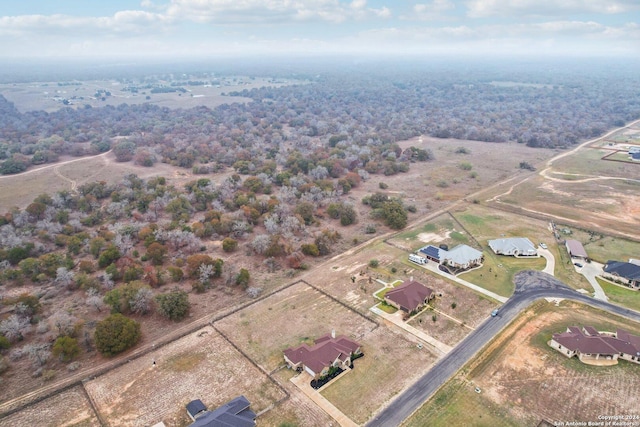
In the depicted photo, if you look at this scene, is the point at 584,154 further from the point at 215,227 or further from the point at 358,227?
the point at 215,227

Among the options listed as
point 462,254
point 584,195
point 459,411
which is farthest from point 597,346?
point 584,195

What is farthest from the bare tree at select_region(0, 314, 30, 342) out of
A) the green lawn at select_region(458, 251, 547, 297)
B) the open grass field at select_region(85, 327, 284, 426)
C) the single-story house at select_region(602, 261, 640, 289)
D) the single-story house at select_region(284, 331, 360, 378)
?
the single-story house at select_region(602, 261, 640, 289)

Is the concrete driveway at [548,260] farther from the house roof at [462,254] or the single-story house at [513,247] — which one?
the house roof at [462,254]

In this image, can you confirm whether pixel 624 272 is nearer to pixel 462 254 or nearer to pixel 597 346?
pixel 597 346

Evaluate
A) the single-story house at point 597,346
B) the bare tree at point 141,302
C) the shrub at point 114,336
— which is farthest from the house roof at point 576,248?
the shrub at point 114,336

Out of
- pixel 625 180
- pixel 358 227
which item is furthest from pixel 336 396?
pixel 625 180

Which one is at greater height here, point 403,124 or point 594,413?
point 403,124
